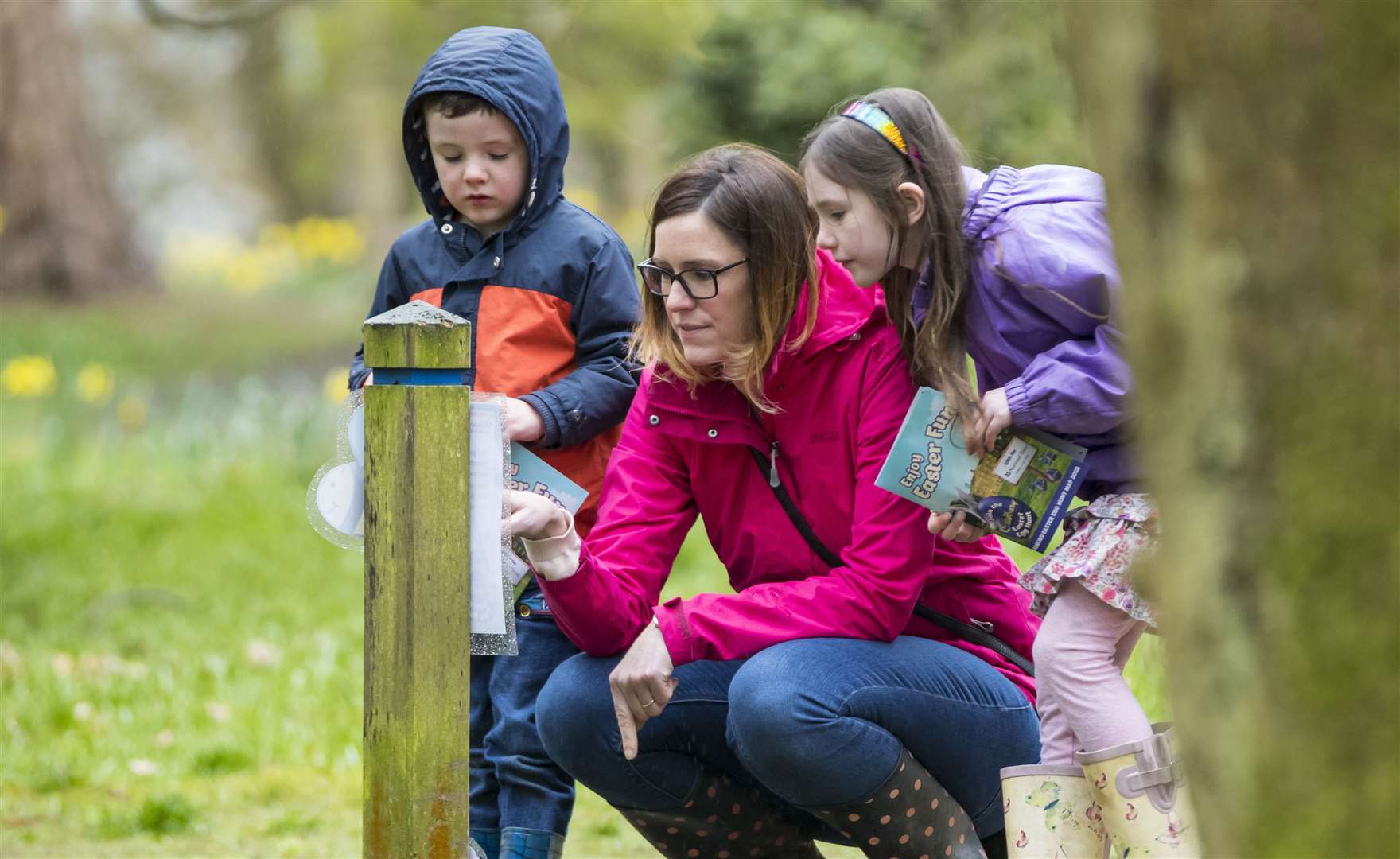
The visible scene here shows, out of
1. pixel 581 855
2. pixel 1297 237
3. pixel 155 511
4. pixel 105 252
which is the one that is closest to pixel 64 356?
pixel 155 511

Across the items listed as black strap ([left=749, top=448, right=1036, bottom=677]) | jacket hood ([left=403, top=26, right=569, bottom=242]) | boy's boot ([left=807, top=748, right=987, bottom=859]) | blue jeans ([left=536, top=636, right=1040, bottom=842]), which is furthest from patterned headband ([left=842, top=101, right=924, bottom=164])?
boy's boot ([left=807, top=748, right=987, bottom=859])

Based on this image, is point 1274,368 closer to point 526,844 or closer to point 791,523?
point 791,523

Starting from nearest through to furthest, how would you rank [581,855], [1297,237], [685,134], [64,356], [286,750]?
[1297,237] < [581,855] < [286,750] < [685,134] < [64,356]

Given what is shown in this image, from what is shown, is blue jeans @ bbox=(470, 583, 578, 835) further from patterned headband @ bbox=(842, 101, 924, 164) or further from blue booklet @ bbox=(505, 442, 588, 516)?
patterned headband @ bbox=(842, 101, 924, 164)

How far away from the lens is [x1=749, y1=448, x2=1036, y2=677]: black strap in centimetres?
259

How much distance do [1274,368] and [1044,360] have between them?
52.9 inches

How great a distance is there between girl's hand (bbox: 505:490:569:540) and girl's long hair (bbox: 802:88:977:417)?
618 mm

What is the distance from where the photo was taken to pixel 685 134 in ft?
22.3

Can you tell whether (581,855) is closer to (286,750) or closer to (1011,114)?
(286,750)

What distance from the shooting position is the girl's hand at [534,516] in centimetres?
222

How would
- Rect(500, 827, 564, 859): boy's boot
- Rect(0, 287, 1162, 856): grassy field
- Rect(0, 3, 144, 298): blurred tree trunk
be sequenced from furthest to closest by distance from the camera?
1. Rect(0, 3, 144, 298): blurred tree trunk
2. Rect(0, 287, 1162, 856): grassy field
3. Rect(500, 827, 564, 859): boy's boot

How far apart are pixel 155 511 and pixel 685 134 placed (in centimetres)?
286

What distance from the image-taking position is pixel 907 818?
8.07ft

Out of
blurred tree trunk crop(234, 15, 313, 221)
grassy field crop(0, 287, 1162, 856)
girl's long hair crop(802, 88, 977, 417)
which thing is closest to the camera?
girl's long hair crop(802, 88, 977, 417)
